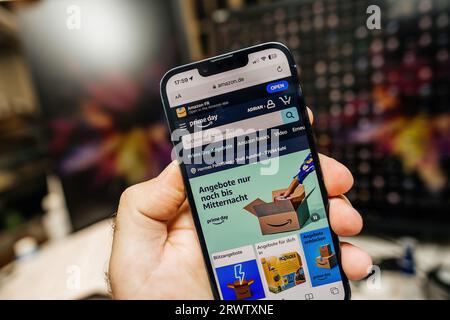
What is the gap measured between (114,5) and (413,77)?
0.41 m

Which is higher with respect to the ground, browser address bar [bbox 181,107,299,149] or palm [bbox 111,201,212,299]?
browser address bar [bbox 181,107,299,149]

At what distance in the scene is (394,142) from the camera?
0.48 metres

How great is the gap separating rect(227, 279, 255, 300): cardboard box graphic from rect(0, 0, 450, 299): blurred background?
17 centimetres

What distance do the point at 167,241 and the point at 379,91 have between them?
0.34 m

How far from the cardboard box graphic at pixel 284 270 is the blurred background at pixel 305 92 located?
14cm

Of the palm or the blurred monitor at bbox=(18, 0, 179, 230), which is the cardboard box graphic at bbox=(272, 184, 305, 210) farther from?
the blurred monitor at bbox=(18, 0, 179, 230)

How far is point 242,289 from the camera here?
0.99 ft

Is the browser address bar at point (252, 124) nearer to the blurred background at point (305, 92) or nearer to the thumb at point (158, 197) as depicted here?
the thumb at point (158, 197)

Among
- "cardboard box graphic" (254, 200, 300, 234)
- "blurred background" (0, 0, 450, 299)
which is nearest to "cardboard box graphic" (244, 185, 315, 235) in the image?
"cardboard box graphic" (254, 200, 300, 234)

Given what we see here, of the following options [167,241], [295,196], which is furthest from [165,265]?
[295,196]

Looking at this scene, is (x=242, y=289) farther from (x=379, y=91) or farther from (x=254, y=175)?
(x=379, y=91)

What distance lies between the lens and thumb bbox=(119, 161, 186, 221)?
304 mm
